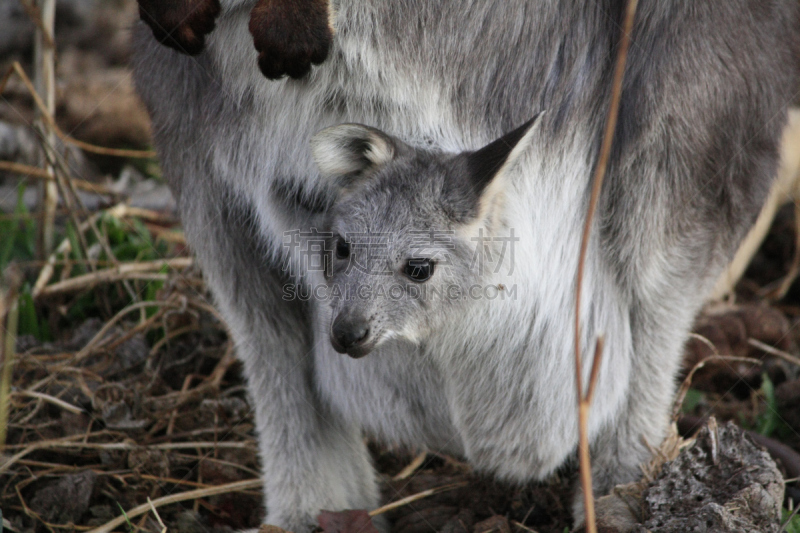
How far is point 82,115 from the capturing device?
14.7 feet

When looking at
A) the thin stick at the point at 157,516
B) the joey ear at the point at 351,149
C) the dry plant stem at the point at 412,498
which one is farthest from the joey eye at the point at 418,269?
the thin stick at the point at 157,516

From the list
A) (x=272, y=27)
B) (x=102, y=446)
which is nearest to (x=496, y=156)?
(x=272, y=27)

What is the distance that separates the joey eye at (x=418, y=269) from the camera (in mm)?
1837

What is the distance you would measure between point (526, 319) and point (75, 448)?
1504 mm

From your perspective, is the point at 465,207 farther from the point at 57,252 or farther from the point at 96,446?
the point at 57,252

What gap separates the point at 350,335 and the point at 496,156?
510 millimetres

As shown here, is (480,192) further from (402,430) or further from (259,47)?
(402,430)

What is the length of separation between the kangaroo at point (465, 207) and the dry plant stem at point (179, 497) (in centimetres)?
18

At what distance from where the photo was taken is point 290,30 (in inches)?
63.2

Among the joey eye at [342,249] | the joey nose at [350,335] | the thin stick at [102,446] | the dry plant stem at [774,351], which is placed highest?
the joey eye at [342,249]

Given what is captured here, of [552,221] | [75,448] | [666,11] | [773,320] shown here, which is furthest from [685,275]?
[75,448]

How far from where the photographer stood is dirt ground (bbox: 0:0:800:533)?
7.61 ft

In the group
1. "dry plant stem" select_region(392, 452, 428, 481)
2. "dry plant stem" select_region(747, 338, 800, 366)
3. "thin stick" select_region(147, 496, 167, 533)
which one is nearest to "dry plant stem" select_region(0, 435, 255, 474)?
"thin stick" select_region(147, 496, 167, 533)

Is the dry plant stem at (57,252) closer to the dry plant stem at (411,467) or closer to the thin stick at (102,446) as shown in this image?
the thin stick at (102,446)
